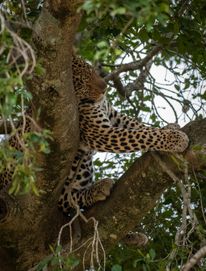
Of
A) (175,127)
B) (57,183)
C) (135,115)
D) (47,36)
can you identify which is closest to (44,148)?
(47,36)

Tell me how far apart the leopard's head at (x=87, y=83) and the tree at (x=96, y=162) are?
0.17 metres

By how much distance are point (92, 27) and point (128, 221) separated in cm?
160

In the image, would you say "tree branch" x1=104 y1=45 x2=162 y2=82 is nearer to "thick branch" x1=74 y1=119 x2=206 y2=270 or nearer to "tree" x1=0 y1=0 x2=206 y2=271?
"tree" x1=0 y1=0 x2=206 y2=271

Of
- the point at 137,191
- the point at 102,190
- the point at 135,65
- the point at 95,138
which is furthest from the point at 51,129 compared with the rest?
the point at 135,65

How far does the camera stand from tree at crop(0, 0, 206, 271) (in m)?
4.64

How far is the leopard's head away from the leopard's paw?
3.04ft

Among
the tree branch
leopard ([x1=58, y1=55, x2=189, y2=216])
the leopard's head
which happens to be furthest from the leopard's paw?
the tree branch

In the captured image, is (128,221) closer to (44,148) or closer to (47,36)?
(47,36)

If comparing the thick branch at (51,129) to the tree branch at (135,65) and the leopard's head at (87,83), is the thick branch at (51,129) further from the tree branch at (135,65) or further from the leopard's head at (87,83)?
the tree branch at (135,65)

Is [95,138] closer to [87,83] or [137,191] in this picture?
[87,83]

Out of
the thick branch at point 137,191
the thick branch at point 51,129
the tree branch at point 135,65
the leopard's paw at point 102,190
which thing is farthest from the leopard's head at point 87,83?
the thick branch at point 51,129

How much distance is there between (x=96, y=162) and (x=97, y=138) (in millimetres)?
1196

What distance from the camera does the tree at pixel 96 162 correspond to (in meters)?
4.64

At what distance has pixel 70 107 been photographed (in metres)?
5.14
